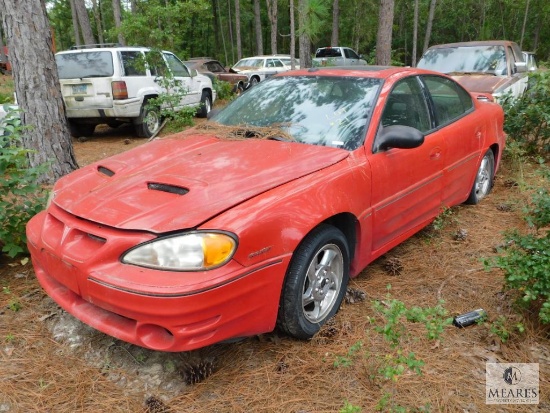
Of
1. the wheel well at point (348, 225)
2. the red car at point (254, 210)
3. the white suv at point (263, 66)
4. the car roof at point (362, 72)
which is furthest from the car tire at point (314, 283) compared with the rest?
the white suv at point (263, 66)

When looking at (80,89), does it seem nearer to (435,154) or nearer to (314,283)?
(435,154)

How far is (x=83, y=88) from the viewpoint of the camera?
819 cm

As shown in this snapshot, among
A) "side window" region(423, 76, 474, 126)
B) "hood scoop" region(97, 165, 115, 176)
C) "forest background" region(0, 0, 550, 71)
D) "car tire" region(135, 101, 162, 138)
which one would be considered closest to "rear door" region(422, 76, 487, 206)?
"side window" region(423, 76, 474, 126)

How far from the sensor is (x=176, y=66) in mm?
9945

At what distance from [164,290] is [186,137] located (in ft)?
5.64

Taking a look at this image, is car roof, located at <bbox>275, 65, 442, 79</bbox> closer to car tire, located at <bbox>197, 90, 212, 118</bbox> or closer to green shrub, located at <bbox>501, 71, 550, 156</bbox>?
green shrub, located at <bbox>501, 71, 550, 156</bbox>

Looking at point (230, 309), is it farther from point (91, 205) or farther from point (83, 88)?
point (83, 88)

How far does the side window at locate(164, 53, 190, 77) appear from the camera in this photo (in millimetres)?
9598

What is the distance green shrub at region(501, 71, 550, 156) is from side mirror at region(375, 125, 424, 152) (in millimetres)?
3806

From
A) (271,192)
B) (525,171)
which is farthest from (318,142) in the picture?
(525,171)

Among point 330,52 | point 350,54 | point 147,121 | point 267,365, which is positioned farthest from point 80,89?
point 350,54

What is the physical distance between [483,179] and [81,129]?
794 centimetres

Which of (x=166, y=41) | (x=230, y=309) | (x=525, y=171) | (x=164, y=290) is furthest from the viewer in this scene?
(x=166, y=41)

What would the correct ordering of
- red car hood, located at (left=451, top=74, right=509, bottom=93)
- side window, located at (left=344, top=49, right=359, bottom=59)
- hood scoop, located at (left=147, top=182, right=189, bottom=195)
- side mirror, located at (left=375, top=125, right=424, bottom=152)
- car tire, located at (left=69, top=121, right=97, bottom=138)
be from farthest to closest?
1. side window, located at (left=344, top=49, right=359, bottom=59)
2. car tire, located at (left=69, top=121, right=97, bottom=138)
3. red car hood, located at (left=451, top=74, right=509, bottom=93)
4. side mirror, located at (left=375, top=125, right=424, bottom=152)
5. hood scoop, located at (left=147, top=182, right=189, bottom=195)
